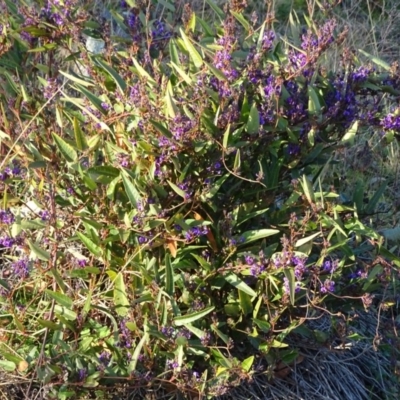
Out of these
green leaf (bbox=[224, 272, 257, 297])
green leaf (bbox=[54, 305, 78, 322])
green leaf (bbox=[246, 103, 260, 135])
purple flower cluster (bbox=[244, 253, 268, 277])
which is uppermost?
green leaf (bbox=[246, 103, 260, 135])

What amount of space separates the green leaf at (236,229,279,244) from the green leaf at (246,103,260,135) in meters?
0.24

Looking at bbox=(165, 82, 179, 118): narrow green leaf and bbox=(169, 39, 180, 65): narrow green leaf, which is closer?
bbox=(165, 82, 179, 118): narrow green leaf

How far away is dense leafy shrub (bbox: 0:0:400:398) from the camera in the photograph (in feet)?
6.22

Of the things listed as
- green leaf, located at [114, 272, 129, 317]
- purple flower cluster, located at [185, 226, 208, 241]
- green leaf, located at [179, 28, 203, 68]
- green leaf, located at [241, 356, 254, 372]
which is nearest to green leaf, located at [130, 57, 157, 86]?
green leaf, located at [179, 28, 203, 68]

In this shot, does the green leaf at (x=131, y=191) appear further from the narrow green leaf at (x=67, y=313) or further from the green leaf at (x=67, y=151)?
the narrow green leaf at (x=67, y=313)

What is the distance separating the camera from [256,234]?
198 cm

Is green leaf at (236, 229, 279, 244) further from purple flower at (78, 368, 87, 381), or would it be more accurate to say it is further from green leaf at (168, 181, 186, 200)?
purple flower at (78, 368, 87, 381)

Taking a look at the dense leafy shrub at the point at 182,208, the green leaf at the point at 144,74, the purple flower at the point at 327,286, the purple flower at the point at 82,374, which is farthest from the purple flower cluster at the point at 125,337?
the green leaf at the point at 144,74

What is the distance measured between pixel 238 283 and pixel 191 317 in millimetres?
142

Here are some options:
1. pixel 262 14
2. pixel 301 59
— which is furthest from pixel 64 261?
pixel 262 14

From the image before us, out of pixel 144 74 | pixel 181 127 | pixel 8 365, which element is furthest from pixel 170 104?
pixel 8 365

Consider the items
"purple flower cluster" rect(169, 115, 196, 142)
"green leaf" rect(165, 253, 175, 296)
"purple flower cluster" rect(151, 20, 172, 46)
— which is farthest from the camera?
"purple flower cluster" rect(151, 20, 172, 46)

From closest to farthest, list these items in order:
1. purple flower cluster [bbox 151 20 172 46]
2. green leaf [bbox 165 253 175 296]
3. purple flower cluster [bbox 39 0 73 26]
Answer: green leaf [bbox 165 253 175 296] < purple flower cluster [bbox 39 0 73 26] < purple flower cluster [bbox 151 20 172 46]

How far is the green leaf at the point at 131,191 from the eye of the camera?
1.87 meters
